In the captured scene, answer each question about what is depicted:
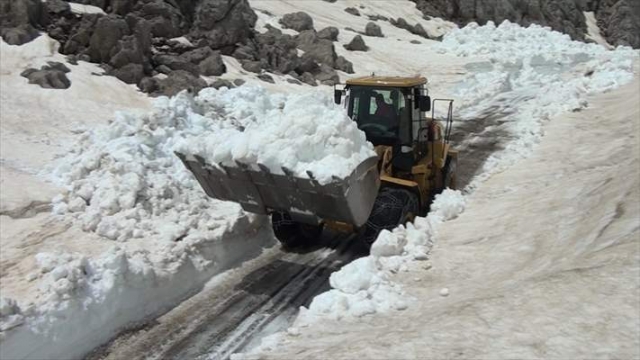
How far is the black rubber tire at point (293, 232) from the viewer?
845cm

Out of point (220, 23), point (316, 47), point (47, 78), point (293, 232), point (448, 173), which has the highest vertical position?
point (220, 23)

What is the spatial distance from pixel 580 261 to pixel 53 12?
14.2m

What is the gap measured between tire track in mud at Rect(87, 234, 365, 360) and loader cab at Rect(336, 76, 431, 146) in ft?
5.76

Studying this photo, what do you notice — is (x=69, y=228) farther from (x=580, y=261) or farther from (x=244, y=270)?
(x=580, y=261)

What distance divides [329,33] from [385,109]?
17.2m

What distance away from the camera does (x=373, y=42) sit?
27.2 metres

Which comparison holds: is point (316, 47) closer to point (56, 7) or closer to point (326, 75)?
point (326, 75)

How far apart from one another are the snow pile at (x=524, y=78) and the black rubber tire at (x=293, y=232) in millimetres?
3827

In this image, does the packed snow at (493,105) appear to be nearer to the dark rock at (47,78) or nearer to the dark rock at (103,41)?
the dark rock at (47,78)

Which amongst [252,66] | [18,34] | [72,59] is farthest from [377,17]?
[18,34]

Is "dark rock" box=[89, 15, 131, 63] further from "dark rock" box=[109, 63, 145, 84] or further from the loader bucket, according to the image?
the loader bucket

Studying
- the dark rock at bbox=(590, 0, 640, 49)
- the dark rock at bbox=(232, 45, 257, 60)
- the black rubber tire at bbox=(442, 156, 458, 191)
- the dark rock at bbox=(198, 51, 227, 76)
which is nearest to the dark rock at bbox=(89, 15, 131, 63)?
the dark rock at bbox=(198, 51, 227, 76)

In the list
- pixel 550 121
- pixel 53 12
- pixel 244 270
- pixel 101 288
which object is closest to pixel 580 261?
pixel 244 270

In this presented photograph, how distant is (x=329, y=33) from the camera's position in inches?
976
